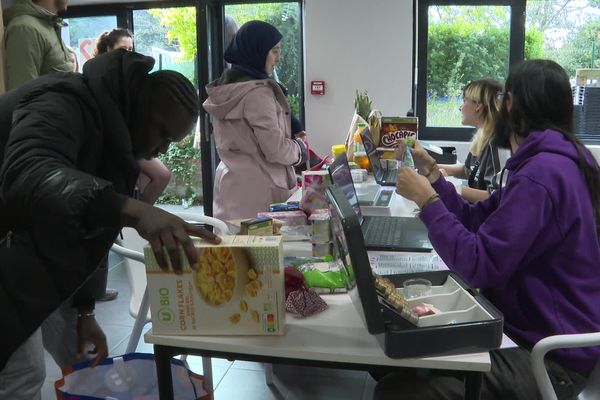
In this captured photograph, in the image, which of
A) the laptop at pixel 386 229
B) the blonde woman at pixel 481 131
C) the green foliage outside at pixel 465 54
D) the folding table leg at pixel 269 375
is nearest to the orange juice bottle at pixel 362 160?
the blonde woman at pixel 481 131

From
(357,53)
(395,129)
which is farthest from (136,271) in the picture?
(357,53)

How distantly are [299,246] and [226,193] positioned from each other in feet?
3.04

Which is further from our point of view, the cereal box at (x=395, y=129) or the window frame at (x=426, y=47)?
the window frame at (x=426, y=47)

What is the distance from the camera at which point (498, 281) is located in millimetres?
1451

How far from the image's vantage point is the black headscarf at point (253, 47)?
8.91 feet

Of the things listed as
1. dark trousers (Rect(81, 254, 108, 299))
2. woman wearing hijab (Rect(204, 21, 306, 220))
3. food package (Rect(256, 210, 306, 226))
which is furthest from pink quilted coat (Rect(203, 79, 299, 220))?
dark trousers (Rect(81, 254, 108, 299))

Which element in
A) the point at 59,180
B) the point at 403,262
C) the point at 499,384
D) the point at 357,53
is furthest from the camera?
the point at 357,53

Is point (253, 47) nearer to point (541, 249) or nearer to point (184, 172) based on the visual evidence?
point (541, 249)

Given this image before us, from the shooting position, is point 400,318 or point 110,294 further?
point 110,294

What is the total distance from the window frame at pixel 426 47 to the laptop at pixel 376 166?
1.69 m

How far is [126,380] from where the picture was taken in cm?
170

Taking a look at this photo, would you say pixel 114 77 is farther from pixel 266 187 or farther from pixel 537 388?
pixel 266 187

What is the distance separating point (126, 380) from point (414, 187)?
3.33 feet

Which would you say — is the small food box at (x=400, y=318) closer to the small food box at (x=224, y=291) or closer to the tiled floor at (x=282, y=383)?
the small food box at (x=224, y=291)
